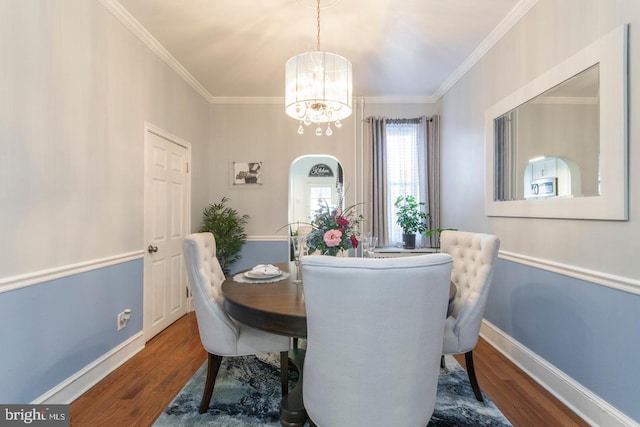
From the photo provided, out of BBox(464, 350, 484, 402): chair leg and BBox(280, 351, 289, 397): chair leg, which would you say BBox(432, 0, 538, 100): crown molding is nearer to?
BBox(464, 350, 484, 402): chair leg

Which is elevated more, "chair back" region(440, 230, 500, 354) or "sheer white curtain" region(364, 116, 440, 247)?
"sheer white curtain" region(364, 116, 440, 247)

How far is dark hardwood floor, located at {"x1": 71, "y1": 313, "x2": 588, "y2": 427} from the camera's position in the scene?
175 centimetres

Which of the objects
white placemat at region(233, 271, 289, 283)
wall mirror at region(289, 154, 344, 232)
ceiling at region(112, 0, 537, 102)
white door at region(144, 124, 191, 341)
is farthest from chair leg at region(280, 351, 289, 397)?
wall mirror at region(289, 154, 344, 232)

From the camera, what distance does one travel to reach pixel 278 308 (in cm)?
138

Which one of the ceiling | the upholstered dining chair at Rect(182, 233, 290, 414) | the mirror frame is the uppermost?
the ceiling

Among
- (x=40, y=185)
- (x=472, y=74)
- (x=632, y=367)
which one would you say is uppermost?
(x=472, y=74)

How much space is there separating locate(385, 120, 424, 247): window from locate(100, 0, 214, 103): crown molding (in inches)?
102

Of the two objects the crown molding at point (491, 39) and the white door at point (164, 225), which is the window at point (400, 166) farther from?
the white door at point (164, 225)

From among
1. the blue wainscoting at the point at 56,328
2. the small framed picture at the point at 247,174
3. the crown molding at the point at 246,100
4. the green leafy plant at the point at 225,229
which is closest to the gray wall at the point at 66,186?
the blue wainscoting at the point at 56,328

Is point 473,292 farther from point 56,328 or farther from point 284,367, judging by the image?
point 56,328

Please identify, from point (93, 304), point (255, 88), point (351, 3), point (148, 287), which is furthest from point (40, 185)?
point (255, 88)

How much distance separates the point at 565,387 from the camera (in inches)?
73.8

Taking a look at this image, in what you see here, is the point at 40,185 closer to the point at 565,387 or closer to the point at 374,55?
the point at 374,55

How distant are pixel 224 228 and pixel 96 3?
2.39m
